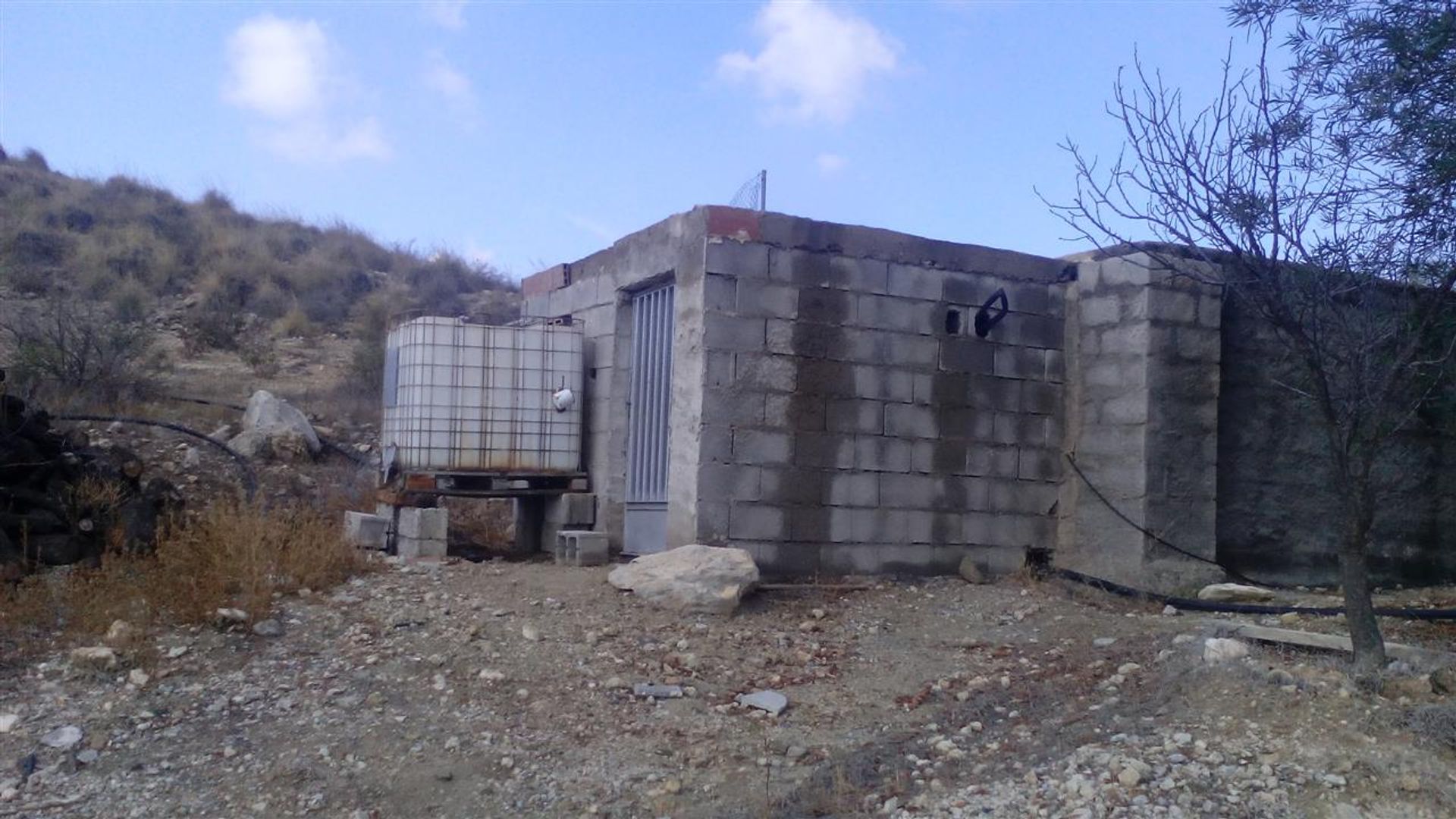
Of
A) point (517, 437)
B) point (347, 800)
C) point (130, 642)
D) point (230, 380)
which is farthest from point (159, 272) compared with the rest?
point (347, 800)

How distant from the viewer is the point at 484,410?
29.6 feet

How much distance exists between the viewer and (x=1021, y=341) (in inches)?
352

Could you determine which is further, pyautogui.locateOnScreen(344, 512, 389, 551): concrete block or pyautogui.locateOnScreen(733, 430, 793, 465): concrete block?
pyautogui.locateOnScreen(344, 512, 389, 551): concrete block

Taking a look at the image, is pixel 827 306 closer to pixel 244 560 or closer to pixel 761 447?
pixel 761 447

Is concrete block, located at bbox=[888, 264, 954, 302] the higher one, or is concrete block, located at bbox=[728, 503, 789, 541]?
concrete block, located at bbox=[888, 264, 954, 302]

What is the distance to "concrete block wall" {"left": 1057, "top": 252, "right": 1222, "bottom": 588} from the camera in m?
8.34

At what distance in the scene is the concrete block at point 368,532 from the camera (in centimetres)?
874

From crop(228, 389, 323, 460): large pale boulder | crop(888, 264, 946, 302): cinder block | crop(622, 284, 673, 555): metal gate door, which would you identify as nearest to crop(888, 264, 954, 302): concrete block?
crop(888, 264, 946, 302): cinder block

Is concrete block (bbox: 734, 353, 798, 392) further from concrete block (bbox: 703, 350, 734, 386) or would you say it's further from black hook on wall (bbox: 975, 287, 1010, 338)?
black hook on wall (bbox: 975, 287, 1010, 338)

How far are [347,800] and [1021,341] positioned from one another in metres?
5.86

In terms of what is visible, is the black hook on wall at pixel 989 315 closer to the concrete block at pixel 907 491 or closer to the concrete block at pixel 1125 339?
the concrete block at pixel 1125 339

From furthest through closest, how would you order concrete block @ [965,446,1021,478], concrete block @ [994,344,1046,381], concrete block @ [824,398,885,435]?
concrete block @ [994,344,1046,381], concrete block @ [965,446,1021,478], concrete block @ [824,398,885,435]

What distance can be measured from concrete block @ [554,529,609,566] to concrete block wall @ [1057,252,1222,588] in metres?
3.47

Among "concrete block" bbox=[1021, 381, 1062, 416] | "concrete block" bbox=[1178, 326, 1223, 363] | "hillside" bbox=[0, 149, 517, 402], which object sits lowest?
"concrete block" bbox=[1021, 381, 1062, 416]
